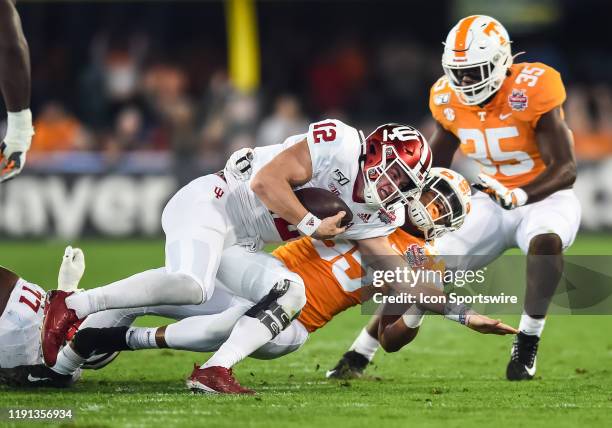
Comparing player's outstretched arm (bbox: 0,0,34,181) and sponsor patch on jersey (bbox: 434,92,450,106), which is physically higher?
player's outstretched arm (bbox: 0,0,34,181)

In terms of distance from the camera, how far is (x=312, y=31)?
17094 millimetres

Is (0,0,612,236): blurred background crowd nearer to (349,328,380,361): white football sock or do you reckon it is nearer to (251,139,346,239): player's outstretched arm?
(349,328,380,361): white football sock

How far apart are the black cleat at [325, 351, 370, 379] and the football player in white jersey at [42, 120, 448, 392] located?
0.84m

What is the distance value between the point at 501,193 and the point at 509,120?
0.75 m

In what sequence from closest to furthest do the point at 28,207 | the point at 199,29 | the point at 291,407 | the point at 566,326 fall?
the point at 291,407 → the point at 566,326 → the point at 28,207 → the point at 199,29

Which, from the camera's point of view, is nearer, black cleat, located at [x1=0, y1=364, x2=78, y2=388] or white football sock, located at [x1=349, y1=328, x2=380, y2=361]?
black cleat, located at [x1=0, y1=364, x2=78, y2=388]

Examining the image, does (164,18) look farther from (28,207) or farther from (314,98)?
(28,207)

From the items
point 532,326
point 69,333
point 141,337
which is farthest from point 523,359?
point 69,333

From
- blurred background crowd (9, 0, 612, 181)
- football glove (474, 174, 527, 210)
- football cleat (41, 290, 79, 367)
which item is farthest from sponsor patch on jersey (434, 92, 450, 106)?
blurred background crowd (9, 0, 612, 181)

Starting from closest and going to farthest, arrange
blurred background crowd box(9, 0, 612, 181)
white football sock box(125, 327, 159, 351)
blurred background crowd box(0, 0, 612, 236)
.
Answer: white football sock box(125, 327, 159, 351)
blurred background crowd box(0, 0, 612, 236)
blurred background crowd box(9, 0, 612, 181)

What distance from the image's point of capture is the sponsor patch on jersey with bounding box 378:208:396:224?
19.6 feet

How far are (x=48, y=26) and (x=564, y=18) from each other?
7.58 metres

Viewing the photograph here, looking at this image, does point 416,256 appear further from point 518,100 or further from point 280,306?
point 518,100

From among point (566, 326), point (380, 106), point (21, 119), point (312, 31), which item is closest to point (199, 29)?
point (312, 31)
